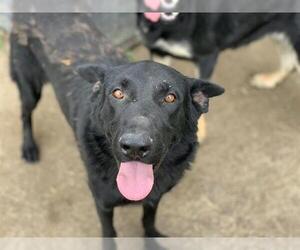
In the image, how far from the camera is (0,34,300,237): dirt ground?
3.51 meters

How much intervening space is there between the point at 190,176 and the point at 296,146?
0.90m

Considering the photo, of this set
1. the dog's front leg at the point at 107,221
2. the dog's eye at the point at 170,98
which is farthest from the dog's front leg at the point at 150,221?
the dog's eye at the point at 170,98

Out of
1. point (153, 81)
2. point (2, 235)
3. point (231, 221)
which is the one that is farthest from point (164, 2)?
point (2, 235)

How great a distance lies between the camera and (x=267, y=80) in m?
Answer: 4.53

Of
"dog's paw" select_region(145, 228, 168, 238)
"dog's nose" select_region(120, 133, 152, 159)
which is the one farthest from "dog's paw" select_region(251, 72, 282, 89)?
"dog's nose" select_region(120, 133, 152, 159)

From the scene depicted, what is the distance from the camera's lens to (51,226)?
11.3 ft

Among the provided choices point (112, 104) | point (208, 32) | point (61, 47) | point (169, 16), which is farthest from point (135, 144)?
point (208, 32)

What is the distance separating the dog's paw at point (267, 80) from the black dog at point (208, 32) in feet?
1.52

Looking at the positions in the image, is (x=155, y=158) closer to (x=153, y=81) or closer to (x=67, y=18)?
(x=153, y=81)

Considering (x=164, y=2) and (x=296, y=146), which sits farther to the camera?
(x=296, y=146)

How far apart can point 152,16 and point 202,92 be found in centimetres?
125

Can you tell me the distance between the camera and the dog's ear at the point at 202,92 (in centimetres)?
262

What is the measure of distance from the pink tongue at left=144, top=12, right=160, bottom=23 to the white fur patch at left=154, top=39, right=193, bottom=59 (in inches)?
5.8

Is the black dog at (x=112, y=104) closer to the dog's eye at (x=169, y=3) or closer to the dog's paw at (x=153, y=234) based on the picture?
the dog's paw at (x=153, y=234)
